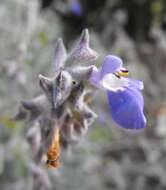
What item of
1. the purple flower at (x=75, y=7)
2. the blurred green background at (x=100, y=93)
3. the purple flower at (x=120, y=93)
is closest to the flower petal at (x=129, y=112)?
the purple flower at (x=120, y=93)

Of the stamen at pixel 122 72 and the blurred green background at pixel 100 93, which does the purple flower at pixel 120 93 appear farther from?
the blurred green background at pixel 100 93

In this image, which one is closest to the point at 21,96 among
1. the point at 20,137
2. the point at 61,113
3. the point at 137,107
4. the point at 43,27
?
the point at 20,137

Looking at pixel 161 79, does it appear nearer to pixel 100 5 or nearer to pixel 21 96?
pixel 100 5

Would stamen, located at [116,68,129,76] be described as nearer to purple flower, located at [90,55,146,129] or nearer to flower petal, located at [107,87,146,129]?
purple flower, located at [90,55,146,129]

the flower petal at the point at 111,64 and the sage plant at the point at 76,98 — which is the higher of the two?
the flower petal at the point at 111,64

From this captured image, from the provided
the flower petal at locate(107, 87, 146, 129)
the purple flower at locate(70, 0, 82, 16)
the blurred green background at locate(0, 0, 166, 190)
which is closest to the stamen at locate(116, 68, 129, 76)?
the flower petal at locate(107, 87, 146, 129)

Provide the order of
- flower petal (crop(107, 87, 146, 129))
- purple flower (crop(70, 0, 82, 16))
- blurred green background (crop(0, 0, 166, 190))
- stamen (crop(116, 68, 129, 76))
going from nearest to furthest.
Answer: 1. flower petal (crop(107, 87, 146, 129))
2. stamen (crop(116, 68, 129, 76))
3. blurred green background (crop(0, 0, 166, 190))
4. purple flower (crop(70, 0, 82, 16))

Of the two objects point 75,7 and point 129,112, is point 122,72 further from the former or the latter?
point 75,7
